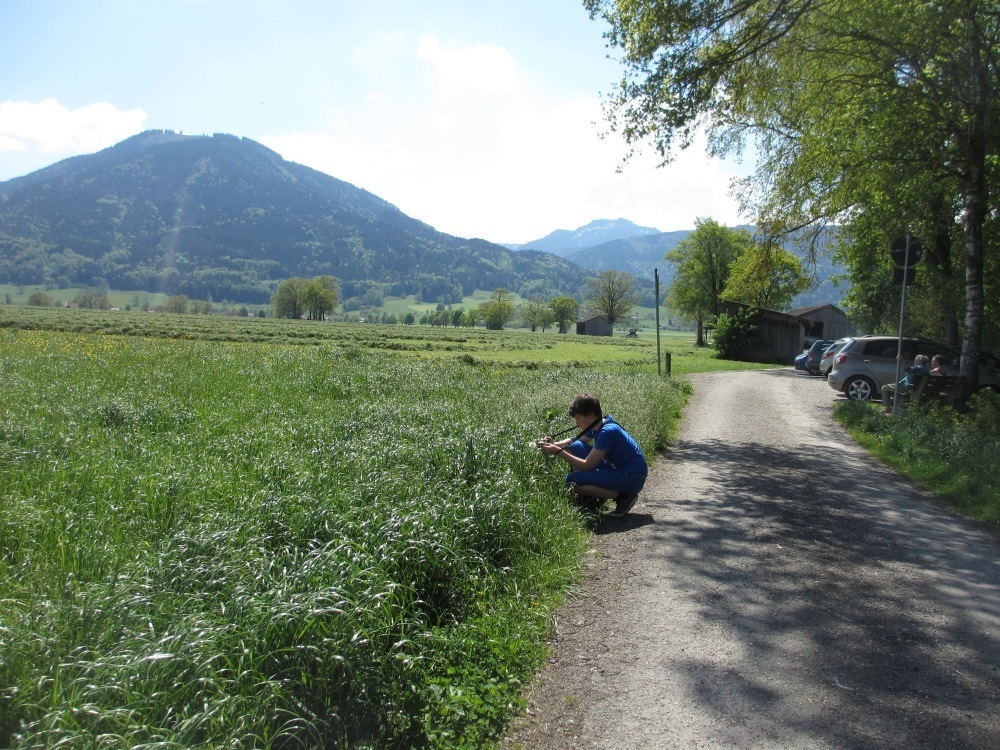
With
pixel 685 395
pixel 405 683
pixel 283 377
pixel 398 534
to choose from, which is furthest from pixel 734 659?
pixel 685 395

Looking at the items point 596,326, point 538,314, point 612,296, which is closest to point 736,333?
point 612,296

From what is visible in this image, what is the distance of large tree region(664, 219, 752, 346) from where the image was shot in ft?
217

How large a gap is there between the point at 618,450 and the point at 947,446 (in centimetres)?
605

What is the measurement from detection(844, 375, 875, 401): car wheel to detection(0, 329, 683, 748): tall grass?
13306 millimetres

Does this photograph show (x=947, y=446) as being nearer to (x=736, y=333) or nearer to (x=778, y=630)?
(x=778, y=630)

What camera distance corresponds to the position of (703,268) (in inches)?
2640

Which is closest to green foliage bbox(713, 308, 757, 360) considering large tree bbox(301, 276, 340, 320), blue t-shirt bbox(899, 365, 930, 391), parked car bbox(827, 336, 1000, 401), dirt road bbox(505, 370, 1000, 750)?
parked car bbox(827, 336, 1000, 401)

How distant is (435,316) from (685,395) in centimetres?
15603

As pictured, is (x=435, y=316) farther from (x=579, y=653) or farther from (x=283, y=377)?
(x=579, y=653)

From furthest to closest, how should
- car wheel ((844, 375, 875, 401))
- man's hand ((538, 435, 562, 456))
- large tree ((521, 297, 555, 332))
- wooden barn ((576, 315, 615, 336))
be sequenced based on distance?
large tree ((521, 297, 555, 332)) < wooden barn ((576, 315, 615, 336)) < car wheel ((844, 375, 875, 401)) < man's hand ((538, 435, 562, 456))

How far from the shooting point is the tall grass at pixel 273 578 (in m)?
2.86

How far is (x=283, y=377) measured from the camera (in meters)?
16.1

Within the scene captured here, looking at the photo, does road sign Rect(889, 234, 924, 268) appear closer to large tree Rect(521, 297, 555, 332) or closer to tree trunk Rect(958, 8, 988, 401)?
tree trunk Rect(958, 8, 988, 401)

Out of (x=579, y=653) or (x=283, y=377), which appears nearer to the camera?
(x=579, y=653)
